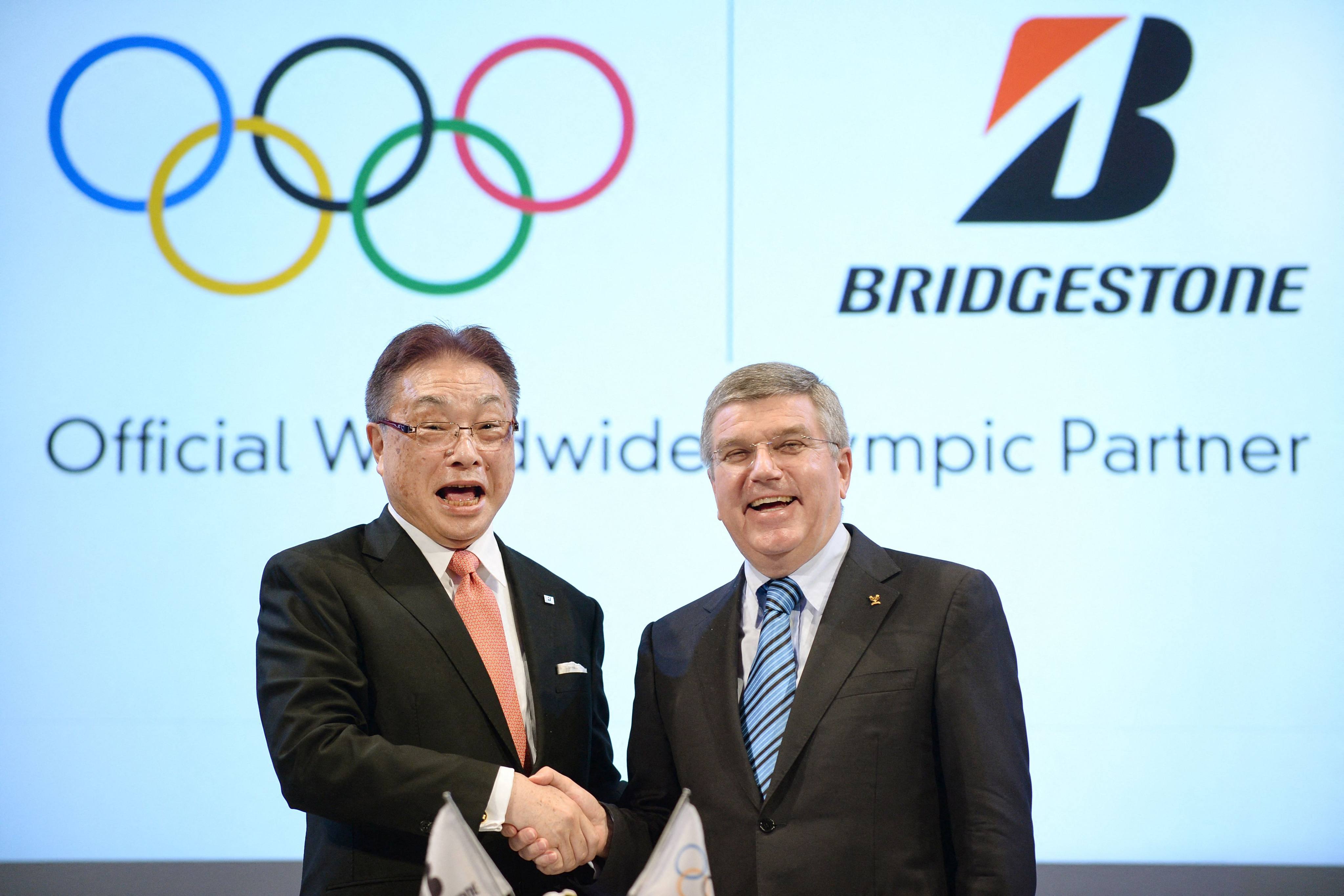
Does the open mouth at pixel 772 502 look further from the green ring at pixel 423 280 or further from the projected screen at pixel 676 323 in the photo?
the green ring at pixel 423 280

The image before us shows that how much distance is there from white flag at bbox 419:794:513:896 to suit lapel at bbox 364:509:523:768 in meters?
0.51

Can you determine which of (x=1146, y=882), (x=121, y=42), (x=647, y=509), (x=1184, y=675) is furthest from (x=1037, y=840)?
(x=121, y=42)

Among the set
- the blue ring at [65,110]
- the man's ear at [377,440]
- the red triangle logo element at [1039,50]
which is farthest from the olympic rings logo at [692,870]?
the blue ring at [65,110]

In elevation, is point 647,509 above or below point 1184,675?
above

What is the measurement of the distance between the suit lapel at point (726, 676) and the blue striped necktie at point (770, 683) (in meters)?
0.02

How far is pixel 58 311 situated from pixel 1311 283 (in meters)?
4.76

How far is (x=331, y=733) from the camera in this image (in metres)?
2.29

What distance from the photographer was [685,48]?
4.45 meters

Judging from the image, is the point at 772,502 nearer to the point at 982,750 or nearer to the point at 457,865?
the point at 982,750

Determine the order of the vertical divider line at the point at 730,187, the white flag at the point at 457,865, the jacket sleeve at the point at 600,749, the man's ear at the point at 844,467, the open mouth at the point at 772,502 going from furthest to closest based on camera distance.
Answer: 1. the vertical divider line at the point at 730,187
2. the jacket sleeve at the point at 600,749
3. the man's ear at the point at 844,467
4. the open mouth at the point at 772,502
5. the white flag at the point at 457,865

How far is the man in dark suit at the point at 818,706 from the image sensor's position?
91.6 inches

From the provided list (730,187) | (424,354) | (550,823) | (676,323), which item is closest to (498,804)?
(550,823)

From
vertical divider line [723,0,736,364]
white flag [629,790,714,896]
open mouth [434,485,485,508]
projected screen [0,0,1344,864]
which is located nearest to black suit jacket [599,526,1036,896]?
white flag [629,790,714,896]

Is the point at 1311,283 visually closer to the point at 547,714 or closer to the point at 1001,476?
the point at 1001,476
